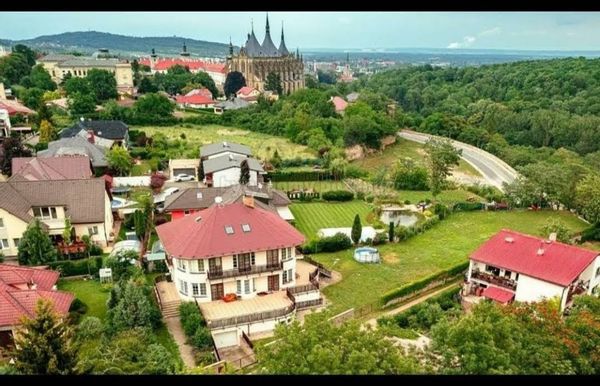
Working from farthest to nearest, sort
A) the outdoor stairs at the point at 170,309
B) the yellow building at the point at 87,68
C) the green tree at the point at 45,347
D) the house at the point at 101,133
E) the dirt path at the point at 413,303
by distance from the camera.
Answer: the yellow building at the point at 87,68
the house at the point at 101,133
the dirt path at the point at 413,303
the outdoor stairs at the point at 170,309
the green tree at the point at 45,347

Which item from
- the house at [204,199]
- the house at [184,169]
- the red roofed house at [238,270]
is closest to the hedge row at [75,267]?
the red roofed house at [238,270]

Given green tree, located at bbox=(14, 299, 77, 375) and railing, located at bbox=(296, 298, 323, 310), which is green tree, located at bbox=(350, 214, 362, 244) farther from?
green tree, located at bbox=(14, 299, 77, 375)

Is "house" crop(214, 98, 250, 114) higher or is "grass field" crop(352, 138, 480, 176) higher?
"house" crop(214, 98, 250, 114)

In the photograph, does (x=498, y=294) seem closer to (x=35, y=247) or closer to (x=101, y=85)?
(x=35, y=247)

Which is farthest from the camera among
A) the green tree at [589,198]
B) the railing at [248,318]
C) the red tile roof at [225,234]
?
the green tree at [589,198]

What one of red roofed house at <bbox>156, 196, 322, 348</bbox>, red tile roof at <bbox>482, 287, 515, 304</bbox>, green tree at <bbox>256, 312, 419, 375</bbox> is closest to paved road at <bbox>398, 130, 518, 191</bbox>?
red tile roof at <bbox>482, 287, 515, 304</bbox>

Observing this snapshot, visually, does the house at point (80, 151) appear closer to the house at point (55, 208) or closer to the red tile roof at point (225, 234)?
the house at point (55, 208)

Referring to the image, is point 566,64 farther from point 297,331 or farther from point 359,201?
point 297,331
